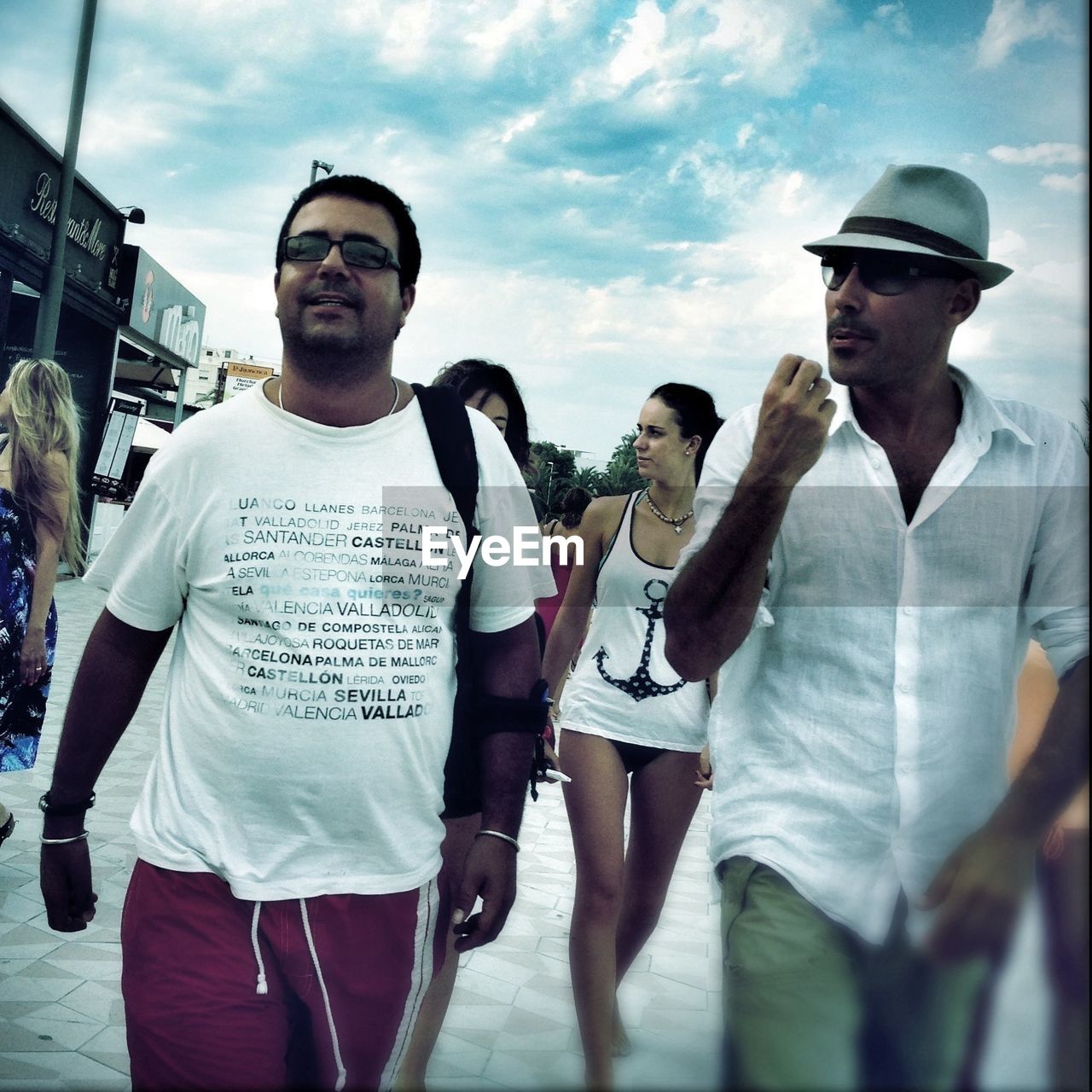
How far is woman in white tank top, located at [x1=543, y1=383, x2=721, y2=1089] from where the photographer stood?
362 centimetres

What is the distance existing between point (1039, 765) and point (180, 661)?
5.68 feet

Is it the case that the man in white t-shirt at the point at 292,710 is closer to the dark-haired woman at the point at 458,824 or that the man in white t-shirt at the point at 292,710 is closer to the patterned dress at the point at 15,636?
the dark-haired woman at the point at 458,824

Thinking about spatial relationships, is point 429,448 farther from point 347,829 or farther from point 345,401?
point 347,829

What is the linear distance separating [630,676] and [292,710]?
6.19 feet

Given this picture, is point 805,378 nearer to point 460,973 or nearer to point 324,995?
point 324,995

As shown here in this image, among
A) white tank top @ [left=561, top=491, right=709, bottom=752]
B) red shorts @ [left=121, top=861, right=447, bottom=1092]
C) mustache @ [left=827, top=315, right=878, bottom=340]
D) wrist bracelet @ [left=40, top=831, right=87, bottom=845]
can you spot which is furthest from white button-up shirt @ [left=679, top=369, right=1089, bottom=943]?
white tank top @ [left=561, top=491, right=709, bottom=752]

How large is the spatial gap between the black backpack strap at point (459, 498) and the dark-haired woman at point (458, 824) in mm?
135

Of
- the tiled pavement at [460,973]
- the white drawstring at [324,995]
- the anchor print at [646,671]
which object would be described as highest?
the anchor print at [646,671]

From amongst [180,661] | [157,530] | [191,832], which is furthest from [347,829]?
[157,530]

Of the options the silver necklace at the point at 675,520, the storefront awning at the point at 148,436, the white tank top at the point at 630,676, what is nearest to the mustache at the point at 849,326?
the white tank top at the point at 630,676

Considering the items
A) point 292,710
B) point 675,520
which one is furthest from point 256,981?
point 675,520

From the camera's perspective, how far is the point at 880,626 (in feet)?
6.33

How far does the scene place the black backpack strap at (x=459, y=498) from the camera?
2391 millimetres

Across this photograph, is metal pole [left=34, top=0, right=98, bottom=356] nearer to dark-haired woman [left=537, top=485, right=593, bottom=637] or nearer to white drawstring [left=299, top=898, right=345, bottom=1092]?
dark-haired woman [left=537, top=485, right=593, bottom=637]
